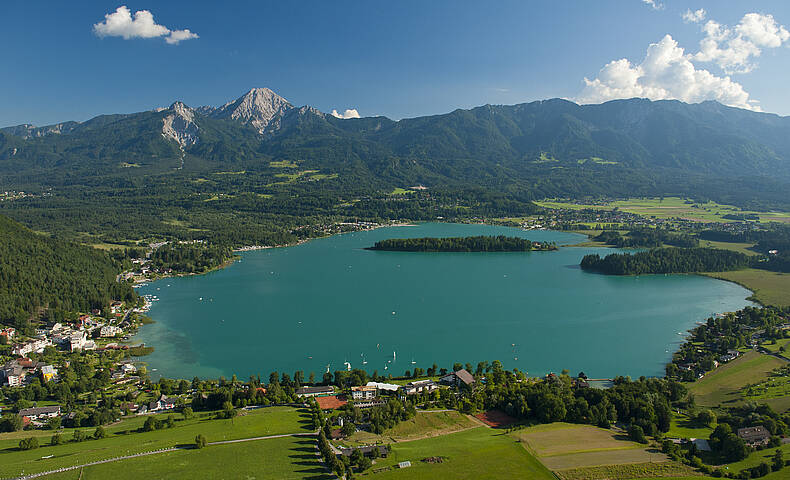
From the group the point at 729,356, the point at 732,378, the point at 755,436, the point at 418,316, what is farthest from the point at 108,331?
the point at 729,356

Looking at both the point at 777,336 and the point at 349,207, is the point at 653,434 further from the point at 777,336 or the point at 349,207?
the point at 349,207

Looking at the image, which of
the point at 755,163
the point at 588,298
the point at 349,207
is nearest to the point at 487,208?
the point at 349,207

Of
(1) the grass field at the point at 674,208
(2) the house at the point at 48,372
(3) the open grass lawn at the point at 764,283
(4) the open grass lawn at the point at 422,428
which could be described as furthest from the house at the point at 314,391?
(1) the grass field at the point at 674,208

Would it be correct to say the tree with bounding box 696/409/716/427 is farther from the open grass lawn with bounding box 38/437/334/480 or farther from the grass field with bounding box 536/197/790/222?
the grass field with bounding box 536/197/790/222

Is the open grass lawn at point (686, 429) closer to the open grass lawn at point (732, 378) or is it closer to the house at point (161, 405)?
the open grass lawn at point (732, 378)

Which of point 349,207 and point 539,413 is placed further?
point 349,207

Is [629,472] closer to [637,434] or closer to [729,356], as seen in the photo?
[637,434]
